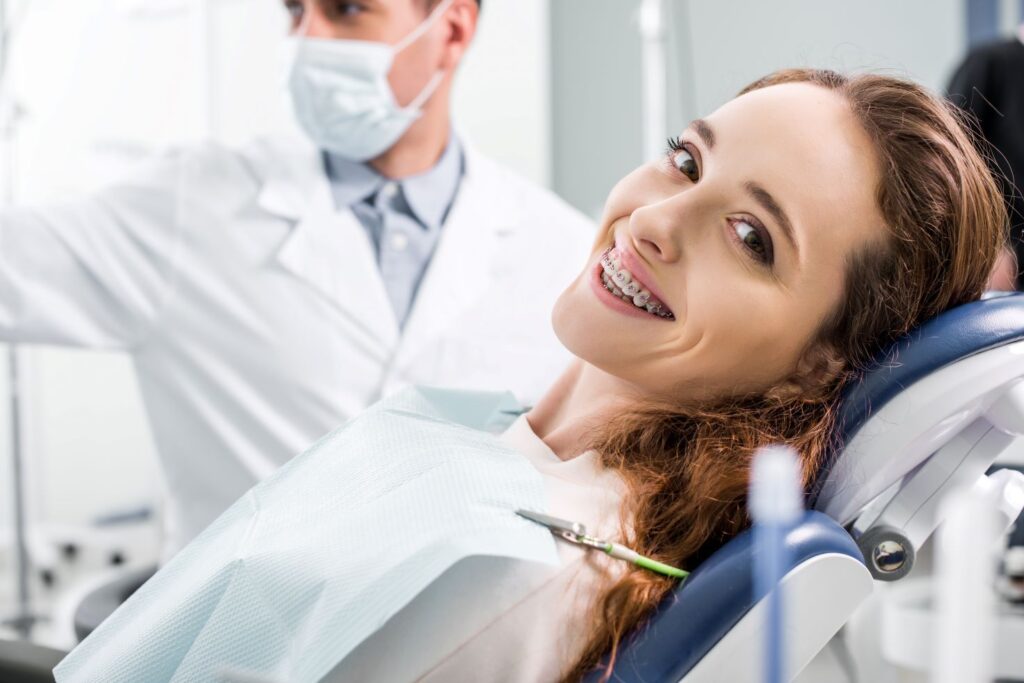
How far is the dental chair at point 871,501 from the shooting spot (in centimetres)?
86

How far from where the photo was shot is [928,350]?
3.24ft

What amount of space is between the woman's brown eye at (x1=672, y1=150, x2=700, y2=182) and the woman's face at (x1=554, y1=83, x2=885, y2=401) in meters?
0.02

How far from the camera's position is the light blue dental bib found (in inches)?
33.9

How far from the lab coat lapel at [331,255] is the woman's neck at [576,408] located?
669 mm

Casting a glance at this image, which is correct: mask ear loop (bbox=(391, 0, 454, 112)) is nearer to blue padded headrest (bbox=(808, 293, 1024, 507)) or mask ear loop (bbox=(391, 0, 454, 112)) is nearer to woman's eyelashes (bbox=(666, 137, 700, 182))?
woman's eyelashes (bbox=(666, 137, 700, 182))

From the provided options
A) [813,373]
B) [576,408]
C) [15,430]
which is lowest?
[15,430]

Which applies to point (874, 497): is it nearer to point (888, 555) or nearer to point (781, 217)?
point (888, 555)

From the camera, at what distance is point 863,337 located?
1063mm

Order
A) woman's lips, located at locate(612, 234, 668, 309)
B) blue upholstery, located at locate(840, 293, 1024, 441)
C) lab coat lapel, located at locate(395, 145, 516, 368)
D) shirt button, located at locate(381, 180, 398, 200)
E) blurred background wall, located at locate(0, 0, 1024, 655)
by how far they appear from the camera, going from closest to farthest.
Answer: blue upholstery, located at locate(840, 293, 1024, 441), woman's lips, located at locate(612, 234, 668, 309), lab coat lapel, located at locate(395, 145, 516, 368), shirt button, located at locate(381, 180, 398, 200), blurred background wall, located at locate(0, 0, 1024, 655)

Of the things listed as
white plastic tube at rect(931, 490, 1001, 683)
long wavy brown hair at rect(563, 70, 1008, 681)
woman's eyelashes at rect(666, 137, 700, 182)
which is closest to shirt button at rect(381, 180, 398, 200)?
woman's eyelashes at rect(666, 137, 700, 182)

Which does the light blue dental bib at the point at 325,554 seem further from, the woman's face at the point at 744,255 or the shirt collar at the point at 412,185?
the shirt collar at the point at 412,185

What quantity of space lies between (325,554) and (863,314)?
56cm

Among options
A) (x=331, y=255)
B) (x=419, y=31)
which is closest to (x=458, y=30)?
(x=419, y=31)

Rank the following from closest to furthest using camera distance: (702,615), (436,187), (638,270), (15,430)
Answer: (702,615)
(638,270)
(436,187)
(15,430)
